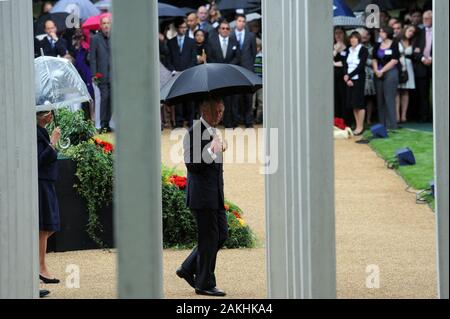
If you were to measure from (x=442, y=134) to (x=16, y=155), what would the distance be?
331 centimetres

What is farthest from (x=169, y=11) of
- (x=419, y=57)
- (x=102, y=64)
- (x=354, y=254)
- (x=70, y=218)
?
(x=354, y=254)

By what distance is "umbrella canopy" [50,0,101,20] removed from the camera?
84.8 ft

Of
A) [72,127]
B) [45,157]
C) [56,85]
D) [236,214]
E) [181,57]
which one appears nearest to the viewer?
[45,157]

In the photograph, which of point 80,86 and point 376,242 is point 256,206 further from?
point 80,86

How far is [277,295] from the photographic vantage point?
808cm

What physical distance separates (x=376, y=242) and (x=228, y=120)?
11354 mm

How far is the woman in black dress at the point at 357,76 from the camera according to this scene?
22.8 meters

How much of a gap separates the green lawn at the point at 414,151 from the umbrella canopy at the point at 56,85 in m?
6.64

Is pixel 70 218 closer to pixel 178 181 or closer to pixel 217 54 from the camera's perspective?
pixel 178 181

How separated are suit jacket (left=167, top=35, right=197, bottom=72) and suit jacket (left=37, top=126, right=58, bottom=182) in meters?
13.6

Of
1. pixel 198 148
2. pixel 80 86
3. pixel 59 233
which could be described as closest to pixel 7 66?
pixel 198 148

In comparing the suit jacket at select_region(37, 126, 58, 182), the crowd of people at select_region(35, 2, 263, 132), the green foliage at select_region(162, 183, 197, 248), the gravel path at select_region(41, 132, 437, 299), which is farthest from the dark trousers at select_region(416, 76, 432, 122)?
the suit jacket at select_region(37, 126, 58, 182)

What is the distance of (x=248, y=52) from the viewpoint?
23641 mm

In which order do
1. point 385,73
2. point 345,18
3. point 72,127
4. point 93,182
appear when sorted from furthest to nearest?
point 345,18 < point 385,73 < point 72,127 < point 93,182
